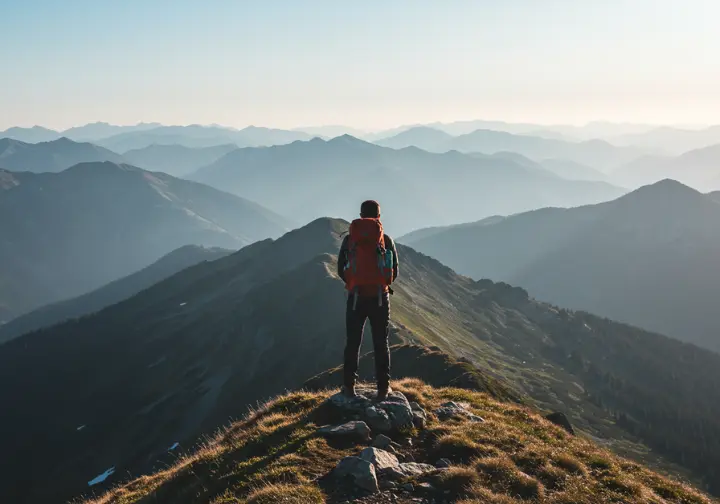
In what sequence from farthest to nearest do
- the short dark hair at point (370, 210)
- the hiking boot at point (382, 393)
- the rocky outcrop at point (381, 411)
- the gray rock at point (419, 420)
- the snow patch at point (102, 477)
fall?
the snow patch at point (102, 477) < the hiking boot at point (382, 393) < the short dark hair at point (370, 210) < the gray rock at point (419, 420) < the rocky outcrop at point (381, 411)

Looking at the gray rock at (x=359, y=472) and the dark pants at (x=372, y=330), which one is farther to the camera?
the dark pants at (x=372, y=330)

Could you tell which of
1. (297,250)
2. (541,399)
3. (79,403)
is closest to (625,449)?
(541,399)

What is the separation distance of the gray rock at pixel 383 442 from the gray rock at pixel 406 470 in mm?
821

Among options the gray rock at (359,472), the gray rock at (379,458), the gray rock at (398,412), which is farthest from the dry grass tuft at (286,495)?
the gray rock at (398,412)

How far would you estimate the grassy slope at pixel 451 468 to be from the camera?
33.8 feet

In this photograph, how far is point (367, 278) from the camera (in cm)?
1387

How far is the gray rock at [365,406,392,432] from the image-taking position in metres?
13.2

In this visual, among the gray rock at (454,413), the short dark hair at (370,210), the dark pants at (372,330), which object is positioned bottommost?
the gray rock at (454,413)

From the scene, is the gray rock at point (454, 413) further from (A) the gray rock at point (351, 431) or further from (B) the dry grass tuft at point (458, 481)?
(B) the dry grass tuft at point (458, 481)

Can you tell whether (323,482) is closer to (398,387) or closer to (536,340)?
(398,387)

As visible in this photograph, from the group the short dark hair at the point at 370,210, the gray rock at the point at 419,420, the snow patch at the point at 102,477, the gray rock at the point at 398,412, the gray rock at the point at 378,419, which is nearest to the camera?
the gray rock at the point at 378,419

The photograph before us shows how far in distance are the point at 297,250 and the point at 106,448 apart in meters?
99.7

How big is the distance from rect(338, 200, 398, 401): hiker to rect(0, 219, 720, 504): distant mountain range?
2938 inches

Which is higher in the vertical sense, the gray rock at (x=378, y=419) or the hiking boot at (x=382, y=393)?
the hiking boot at (x=382, y=393)
